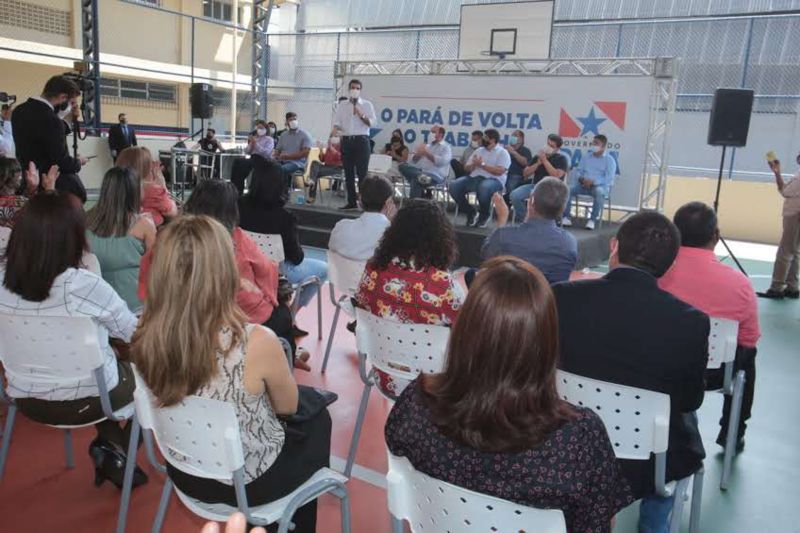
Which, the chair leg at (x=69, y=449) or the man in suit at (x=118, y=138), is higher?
the man in suit at (x=118, y=138)

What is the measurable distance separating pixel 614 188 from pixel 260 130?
202 inches

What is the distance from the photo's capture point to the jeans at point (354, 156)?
24.3 feet

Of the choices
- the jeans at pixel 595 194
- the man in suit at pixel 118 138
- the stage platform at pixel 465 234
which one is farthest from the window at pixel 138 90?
the jeans at pixel 595 194

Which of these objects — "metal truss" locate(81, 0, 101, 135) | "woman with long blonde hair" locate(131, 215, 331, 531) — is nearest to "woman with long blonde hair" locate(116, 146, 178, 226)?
"woman with long blonde hair" locate(131, 215, 331, 531)

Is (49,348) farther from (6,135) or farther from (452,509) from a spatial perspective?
(6,135)

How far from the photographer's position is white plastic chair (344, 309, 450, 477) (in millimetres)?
2166

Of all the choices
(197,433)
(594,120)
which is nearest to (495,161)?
(594,120)

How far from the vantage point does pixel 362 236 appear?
3441 mm

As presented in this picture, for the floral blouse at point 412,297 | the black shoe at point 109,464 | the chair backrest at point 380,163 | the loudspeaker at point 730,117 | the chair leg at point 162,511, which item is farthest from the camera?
the chair backrest at point 380,163

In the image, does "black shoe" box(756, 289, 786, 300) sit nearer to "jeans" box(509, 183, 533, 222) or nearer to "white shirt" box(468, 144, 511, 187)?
"jeans" box(509, 183, 533, 222)

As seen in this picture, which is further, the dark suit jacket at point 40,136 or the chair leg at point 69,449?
the dark suit jacket at point 40,136

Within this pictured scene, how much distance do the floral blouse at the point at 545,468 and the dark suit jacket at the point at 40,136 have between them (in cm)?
376

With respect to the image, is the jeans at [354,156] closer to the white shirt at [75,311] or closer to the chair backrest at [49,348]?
the white shirt at [75,311]

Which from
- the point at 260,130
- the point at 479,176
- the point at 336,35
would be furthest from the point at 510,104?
the point at 336,35
